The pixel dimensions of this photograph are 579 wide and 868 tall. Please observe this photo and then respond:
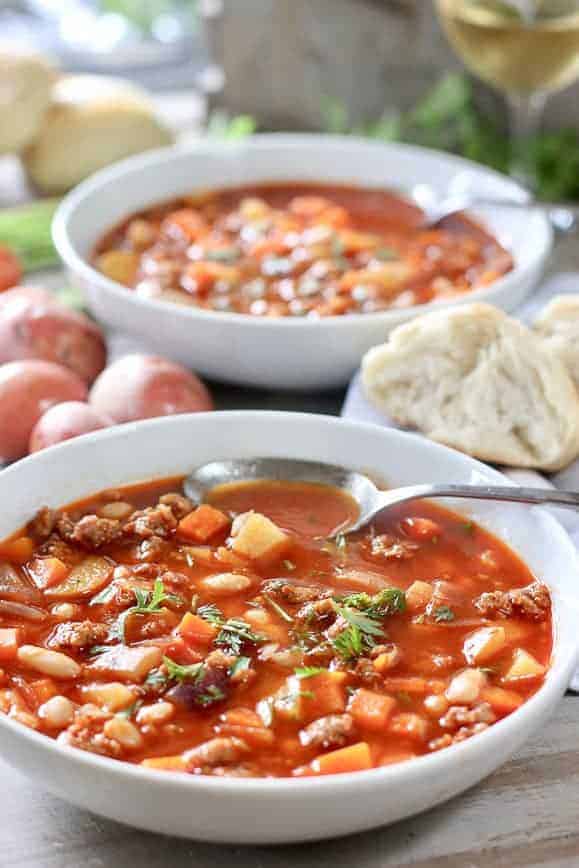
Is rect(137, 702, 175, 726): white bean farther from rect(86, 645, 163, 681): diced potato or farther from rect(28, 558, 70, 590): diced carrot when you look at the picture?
rect(28, 558, 70, 590): diced carrot

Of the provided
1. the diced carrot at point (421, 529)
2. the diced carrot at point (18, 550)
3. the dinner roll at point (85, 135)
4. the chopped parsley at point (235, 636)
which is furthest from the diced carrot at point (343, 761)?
the dinner roll at point (85, 135)

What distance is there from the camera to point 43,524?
280cm

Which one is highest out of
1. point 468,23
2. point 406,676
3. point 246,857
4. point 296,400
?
point 468,23

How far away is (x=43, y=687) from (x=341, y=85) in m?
3.89

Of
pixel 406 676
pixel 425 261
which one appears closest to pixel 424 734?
pixel 406 676

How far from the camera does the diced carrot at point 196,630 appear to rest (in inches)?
97.3

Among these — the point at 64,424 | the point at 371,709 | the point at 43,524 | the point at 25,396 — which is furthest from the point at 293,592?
the point at 25,396

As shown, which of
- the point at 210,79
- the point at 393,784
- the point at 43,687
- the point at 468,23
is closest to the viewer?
the point at 393,784

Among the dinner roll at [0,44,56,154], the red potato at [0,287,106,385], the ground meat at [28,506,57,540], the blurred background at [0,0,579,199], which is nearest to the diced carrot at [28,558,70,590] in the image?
the ground meat at [28,506,57,540]

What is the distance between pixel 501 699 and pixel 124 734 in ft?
2.16

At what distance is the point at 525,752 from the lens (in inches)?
98.7

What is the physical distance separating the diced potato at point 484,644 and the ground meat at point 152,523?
691mm

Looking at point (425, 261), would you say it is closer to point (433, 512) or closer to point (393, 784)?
point (433, 512)

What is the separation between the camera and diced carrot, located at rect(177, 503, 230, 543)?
9.23 feet
